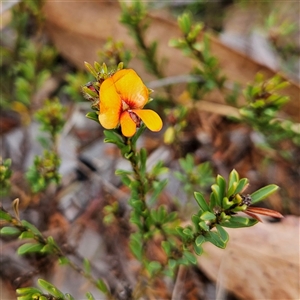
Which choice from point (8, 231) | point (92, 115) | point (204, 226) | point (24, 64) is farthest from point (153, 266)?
point (24, 64)

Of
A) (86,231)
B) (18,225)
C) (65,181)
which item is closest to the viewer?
(18,225)

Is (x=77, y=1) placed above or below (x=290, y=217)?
above

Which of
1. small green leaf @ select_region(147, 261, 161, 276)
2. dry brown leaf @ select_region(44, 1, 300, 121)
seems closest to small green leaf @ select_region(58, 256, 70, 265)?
small green leaf @ select_region(147, 261, 161, 276)

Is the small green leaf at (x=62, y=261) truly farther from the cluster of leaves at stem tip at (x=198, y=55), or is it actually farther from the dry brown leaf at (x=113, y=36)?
the dry brown leaf at (x=113, y=36)

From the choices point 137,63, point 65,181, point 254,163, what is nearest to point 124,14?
point 137,63

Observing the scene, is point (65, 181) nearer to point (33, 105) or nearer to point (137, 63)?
point (33, 105)

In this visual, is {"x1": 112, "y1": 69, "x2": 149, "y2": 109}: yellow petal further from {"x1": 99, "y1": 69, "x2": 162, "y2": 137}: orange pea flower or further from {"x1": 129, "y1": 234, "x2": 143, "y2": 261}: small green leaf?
{"x1": 129, "y1": 234, "x2": 143, "y2": 261}: small green leaf

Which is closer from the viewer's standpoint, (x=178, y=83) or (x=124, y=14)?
(x=124, y=14)
